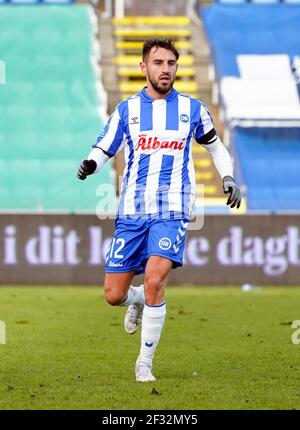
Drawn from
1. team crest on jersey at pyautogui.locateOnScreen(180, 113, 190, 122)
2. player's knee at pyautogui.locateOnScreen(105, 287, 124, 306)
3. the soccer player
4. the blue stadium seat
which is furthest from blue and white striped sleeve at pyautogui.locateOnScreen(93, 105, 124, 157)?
the blue stadium seat

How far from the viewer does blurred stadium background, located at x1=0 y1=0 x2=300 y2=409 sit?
840 centimetres

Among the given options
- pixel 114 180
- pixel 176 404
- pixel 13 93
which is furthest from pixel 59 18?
pixel 176 404

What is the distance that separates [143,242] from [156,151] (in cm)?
62

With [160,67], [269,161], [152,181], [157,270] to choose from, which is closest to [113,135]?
[152,181]

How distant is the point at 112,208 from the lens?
1969 cm

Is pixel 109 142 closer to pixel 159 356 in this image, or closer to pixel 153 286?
pixel 153 286

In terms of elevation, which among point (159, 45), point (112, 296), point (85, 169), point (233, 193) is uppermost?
point (159, 45)

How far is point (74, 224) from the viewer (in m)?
18.8

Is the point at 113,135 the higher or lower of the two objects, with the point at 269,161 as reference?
lower

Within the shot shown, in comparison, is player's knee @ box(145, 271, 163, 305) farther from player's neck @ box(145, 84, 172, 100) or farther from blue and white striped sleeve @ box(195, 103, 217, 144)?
player's neck @ box(145, 84, 172, 100)

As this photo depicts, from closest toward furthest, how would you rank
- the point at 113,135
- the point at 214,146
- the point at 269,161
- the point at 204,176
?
1. the point at 113,135
2. the point at 214,146
3. the point at 204,176
4. the point at 269,161

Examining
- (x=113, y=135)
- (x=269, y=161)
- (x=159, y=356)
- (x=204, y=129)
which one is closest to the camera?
(x=113, y=135)

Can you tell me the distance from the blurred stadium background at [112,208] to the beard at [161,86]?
5.96 feet

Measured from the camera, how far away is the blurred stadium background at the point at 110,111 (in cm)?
1881
